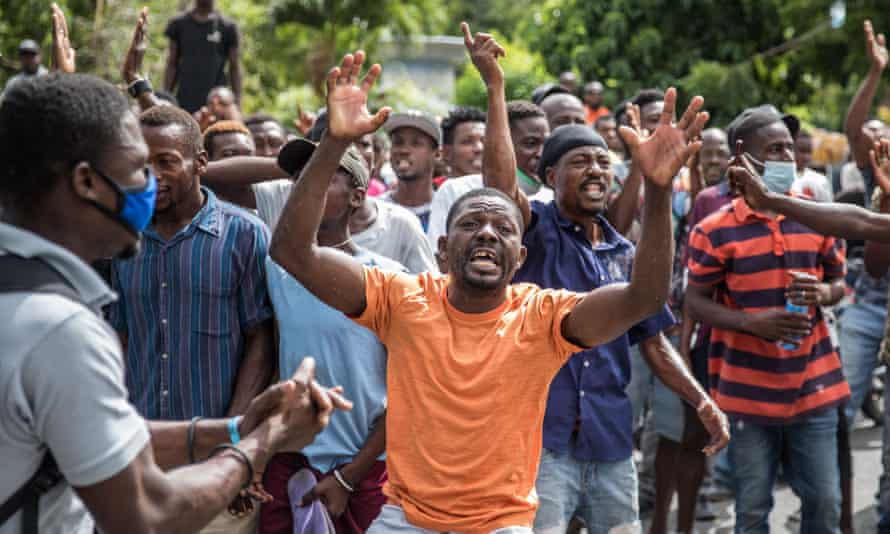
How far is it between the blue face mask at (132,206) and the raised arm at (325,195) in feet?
3.16

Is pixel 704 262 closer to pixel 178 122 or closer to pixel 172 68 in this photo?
pixel 178 122

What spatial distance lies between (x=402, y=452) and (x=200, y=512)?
138 cm

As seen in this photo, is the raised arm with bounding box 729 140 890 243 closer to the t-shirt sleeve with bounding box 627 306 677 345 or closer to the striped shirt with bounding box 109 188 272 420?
the t-shirt sleeve with bounding box 627 306 677 345

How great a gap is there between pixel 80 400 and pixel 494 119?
2612 mm

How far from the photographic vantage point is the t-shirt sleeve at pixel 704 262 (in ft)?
19.6

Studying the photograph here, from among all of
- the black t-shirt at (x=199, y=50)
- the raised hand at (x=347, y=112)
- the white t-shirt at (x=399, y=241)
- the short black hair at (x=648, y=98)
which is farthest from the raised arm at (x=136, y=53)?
the short black hair at (x=648, y=98)

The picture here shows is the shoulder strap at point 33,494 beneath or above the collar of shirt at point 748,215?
above

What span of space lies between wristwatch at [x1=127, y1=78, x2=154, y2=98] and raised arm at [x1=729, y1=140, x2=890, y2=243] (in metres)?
2.81

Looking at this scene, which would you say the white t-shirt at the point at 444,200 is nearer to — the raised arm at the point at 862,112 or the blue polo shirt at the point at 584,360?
the blue polo shirt at the point at 584,360

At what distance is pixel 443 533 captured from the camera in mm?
3893

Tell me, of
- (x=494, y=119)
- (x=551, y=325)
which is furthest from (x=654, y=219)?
(x=494, y=119)

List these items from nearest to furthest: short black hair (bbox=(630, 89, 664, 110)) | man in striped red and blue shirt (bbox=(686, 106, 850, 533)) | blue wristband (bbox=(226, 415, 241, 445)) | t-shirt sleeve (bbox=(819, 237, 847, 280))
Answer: blue wristband (bbox=(226, 415, 241, 445))
man in striped red and blue shirt (bbox=(686, 106, 850, 533))
t-shirt sleeve (bbox=(819, 237, 847, 280))
short black hair (bbox=(630, 89, 664, 110))

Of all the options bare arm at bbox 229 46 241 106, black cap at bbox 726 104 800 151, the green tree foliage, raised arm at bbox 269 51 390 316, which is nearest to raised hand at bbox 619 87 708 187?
raised arm at bbox 269 51 390 316

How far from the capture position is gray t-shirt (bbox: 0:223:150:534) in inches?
93.9
